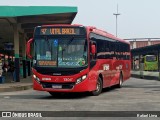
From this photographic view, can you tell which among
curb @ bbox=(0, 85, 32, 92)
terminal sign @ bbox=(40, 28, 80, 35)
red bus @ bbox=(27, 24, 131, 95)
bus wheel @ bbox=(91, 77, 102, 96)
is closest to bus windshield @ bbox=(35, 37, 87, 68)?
red bus @ bbox=(27, 24, 131, 95)

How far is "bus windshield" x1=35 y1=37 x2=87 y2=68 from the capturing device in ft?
55.0

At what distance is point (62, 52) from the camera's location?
16.8 m

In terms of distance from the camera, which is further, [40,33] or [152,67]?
[152,67]

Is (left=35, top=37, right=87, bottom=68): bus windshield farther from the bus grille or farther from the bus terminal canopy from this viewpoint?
the bus terminal canopy

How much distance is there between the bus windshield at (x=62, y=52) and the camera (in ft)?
55.0

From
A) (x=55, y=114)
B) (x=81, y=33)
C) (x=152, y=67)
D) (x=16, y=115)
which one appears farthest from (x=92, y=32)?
(x=152, y=67)

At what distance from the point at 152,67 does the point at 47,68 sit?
47093mm

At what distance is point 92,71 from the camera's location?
1736 cm

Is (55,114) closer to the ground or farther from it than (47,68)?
closer to the ground

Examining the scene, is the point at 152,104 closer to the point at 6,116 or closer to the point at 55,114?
the point at 55,114

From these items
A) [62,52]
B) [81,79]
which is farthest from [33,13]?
[81,79]

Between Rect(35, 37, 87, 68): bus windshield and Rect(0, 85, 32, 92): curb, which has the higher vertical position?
Rect(35, 37, 87, 68): bus windshield

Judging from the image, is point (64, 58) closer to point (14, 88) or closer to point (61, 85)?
point (61, 85)

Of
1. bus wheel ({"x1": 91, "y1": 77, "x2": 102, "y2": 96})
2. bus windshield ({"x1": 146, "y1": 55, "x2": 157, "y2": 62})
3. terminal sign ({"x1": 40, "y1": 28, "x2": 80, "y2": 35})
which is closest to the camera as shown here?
terminal sign ({"x1": 40, "y1": 28, "x2": 80, "y2": 35})
